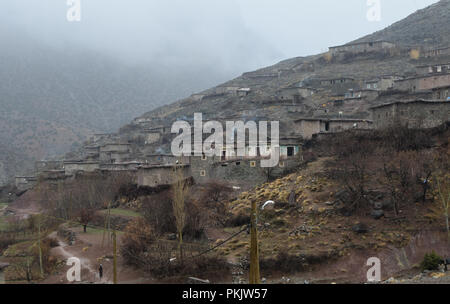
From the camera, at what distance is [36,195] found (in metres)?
48.7

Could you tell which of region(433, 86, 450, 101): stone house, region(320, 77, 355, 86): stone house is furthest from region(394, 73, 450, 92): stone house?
region(320, 77, 355, 86): stone house

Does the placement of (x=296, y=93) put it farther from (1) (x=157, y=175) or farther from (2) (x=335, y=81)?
(1) (x=157, y=175)

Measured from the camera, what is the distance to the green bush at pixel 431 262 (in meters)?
18.6

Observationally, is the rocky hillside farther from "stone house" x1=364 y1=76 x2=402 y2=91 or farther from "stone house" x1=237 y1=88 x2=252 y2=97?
"stone house" x1=364 y1=76 x2=402 y2=91

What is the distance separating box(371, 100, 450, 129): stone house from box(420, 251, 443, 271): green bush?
41.6 feet

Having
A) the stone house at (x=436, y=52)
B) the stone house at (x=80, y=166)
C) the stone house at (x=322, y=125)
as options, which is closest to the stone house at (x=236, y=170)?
the stone house at (x=322, y=125)

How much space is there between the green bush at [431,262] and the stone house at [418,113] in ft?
41.6

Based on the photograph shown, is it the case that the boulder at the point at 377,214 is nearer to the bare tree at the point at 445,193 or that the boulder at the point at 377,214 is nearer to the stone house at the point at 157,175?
the bare tree at the point at 445,193

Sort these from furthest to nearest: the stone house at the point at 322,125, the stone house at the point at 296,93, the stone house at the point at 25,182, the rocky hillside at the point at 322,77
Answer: the stone house at the point at 296,93 → the rocky hillside at the point at 322,77 → the stone house at the point at 25,182 → the stone house at the point at 322,125

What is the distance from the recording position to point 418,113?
29.5 metres

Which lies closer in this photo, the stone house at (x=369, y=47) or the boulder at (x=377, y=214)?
the boulder at (x=377, y=214)

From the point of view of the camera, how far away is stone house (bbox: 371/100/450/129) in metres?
29.0

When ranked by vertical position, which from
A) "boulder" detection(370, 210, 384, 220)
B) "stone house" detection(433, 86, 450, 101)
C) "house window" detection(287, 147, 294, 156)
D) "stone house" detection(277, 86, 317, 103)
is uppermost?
"stone house" detection(277, 86, 317, 103)
